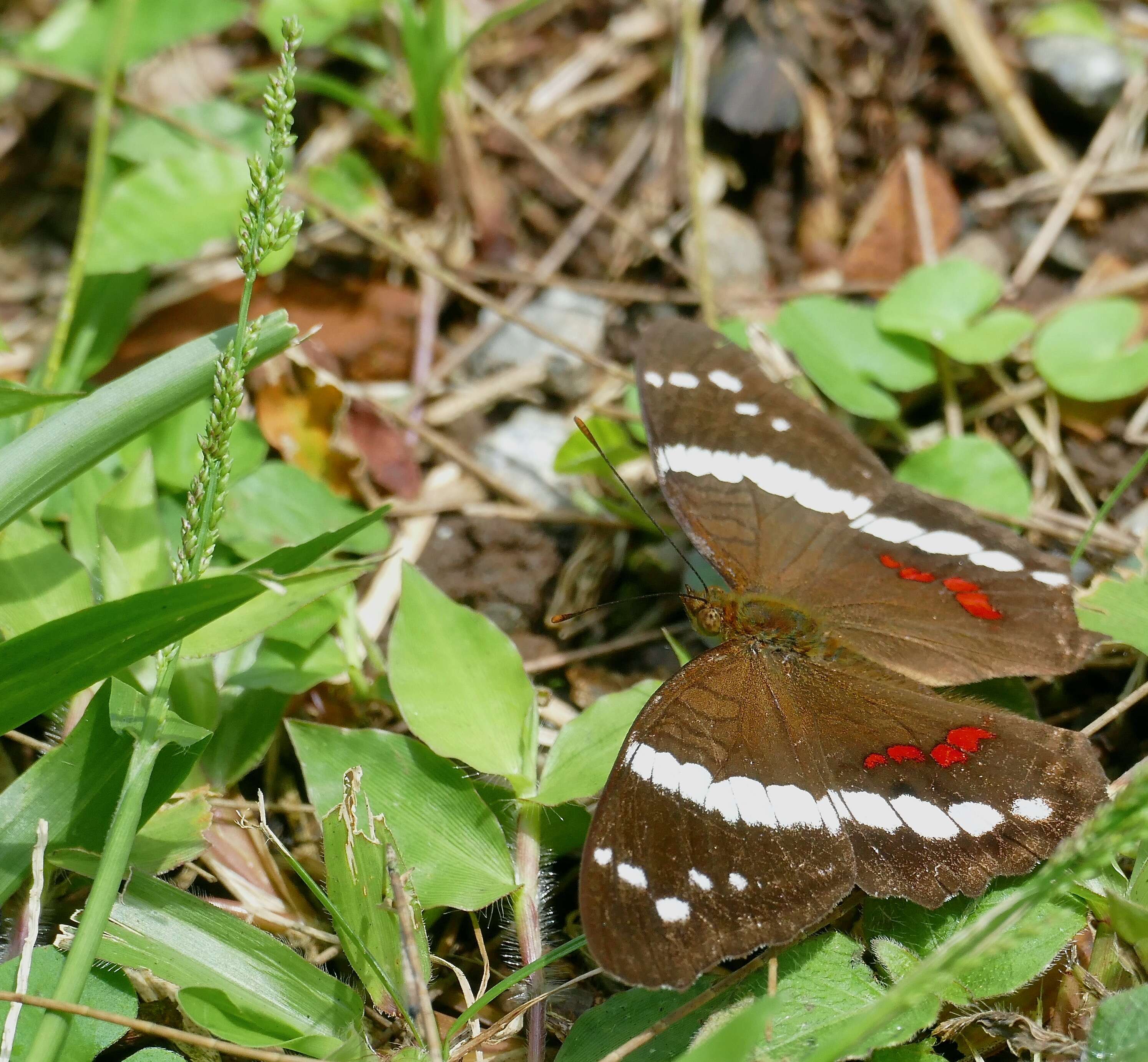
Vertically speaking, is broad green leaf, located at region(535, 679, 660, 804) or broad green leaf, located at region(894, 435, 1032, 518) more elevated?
broad green leaf, located at region(894, 435, 1032, 518)

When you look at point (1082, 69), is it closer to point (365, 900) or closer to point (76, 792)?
point (365, 900)

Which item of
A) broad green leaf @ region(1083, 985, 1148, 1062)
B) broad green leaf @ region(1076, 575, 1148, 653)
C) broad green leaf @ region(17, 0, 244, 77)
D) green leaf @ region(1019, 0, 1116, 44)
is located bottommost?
broad green leaf @ region(1083, 985, 1148, 1062)

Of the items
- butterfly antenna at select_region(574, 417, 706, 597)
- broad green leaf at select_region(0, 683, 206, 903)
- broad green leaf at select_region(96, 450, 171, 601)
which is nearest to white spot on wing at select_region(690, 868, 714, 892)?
butterfly antenna at select_region(574, 417, 706, 597)

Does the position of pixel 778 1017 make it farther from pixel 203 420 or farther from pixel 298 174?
pixel 298 174

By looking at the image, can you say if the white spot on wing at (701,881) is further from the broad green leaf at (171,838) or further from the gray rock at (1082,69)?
the gray rock at (1082,69)

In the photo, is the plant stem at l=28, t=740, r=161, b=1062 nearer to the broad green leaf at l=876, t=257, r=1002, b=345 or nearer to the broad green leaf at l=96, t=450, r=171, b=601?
the broad green leaf at l=96, t=450, r=171, b=601

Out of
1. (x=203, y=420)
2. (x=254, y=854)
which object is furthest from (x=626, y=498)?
(x=254, y=854)
